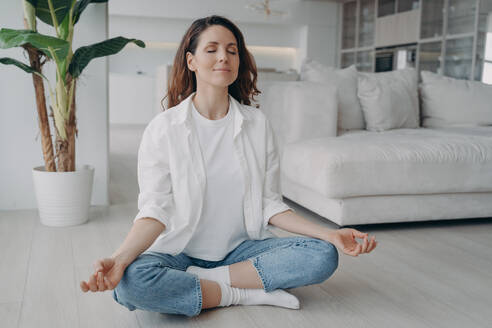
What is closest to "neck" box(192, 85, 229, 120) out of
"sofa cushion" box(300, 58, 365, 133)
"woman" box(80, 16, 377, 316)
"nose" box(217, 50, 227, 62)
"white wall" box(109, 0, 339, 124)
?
"woman" box(80, 16, 377, 316)

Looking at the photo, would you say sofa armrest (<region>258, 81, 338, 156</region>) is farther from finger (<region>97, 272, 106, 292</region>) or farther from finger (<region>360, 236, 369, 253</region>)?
finger (<region>97, 272, 106, 292</region>)

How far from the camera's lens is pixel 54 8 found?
7.55 ft

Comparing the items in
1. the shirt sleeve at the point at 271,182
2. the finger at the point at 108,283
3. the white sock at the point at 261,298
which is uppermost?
the shirt sleeve at the point at 271,182

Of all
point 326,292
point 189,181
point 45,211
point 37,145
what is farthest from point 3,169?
point 326,292

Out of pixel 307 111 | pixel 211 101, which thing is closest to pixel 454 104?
pixel 307 111

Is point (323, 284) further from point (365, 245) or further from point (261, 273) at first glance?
point (365, 245)

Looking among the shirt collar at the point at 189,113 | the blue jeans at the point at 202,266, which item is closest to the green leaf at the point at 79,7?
the shirt collar at the point at 189,113

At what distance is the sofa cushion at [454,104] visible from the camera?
11.6ft

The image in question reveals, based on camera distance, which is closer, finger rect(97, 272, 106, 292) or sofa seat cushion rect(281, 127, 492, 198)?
finger rect(97, 272, 106, 292)

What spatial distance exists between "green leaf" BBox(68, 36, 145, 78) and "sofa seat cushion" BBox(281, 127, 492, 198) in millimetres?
1016

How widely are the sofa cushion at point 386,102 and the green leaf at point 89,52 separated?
61.1 inches

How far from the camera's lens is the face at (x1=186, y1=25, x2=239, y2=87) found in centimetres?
149

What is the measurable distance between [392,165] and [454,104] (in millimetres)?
1363

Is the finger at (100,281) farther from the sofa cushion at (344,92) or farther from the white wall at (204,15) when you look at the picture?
the white wall at (204,15)
